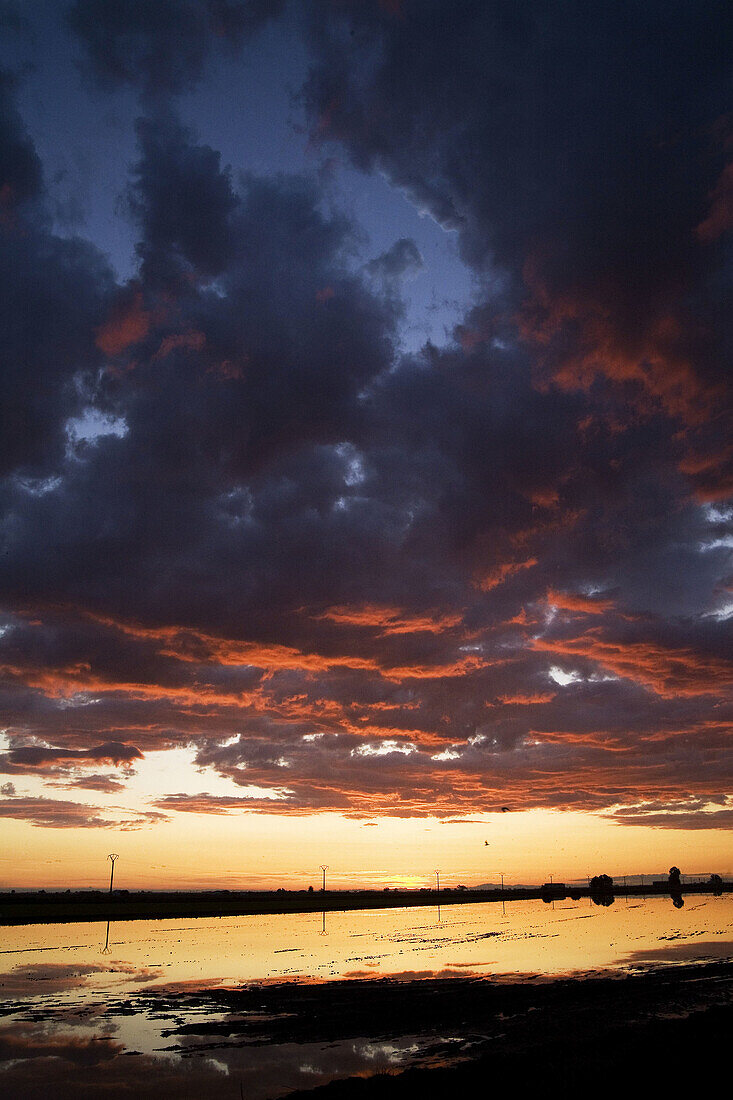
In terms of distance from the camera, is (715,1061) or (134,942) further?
(134,942)

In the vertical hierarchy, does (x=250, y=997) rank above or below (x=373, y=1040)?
below

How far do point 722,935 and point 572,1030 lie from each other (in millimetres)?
55940

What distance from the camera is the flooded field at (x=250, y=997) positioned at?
2344 cm

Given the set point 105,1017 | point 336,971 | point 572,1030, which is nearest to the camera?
point 572,1030

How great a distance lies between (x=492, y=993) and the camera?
35.7 m

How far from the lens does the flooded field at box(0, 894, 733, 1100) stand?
23438 mm

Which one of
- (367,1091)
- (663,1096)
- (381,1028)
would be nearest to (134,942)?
(381,1028)

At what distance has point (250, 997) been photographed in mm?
35750

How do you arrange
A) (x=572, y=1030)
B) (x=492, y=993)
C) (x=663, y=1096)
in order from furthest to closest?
1. (x=492, y=993)
2. (x=572, y=1030)
3. (x=663, y=1096)

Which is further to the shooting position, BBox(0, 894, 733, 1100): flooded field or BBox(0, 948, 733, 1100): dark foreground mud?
BBox(0, 894, 733, 1100): flooded field

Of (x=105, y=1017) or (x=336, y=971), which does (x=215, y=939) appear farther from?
(x=105, y=1017)

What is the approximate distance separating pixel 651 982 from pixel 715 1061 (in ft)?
65.4

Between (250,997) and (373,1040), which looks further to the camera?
(250,997)

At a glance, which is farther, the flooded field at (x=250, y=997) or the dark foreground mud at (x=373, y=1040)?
the flooded field at (x=250, y=997)
